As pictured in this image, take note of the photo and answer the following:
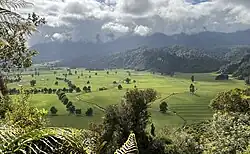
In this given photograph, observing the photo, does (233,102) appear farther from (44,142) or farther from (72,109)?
(72,109)

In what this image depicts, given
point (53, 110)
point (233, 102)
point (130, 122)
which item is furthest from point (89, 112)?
point (233, 102)

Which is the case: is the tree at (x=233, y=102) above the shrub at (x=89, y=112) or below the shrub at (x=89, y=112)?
above

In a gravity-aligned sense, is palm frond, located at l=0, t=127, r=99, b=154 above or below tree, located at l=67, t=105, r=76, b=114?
above

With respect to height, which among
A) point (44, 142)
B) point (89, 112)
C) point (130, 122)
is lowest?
point (89, 112)

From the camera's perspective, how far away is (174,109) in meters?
113

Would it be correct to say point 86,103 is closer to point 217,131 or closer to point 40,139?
point 217,131

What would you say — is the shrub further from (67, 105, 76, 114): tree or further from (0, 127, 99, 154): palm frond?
(0, 127, 99, 154): palm frond

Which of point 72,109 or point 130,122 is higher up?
point 130,122

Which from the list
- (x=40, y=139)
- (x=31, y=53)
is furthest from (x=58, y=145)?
(x=31, y=53)

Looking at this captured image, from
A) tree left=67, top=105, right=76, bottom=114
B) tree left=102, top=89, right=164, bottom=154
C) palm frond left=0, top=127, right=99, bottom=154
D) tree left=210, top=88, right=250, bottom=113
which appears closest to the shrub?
tree left=67, top=105, right=76, bottom=114

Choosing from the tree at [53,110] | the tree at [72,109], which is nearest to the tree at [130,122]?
the tree at [53,110]

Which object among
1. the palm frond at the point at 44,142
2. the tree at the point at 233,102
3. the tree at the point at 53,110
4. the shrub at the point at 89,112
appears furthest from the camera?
the tree at the point at 53,110

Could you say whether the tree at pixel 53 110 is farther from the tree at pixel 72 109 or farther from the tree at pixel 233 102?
the tree at pixel 233 102

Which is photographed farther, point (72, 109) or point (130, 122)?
point (72, 109)
